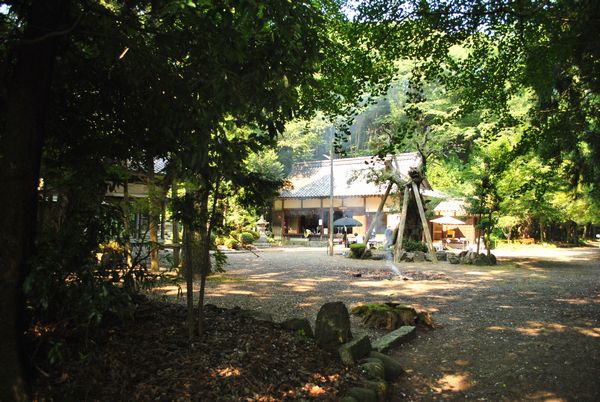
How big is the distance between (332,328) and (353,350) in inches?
12.7

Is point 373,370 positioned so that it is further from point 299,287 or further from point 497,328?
point 299,287

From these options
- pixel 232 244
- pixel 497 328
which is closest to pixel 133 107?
pixel 497 328

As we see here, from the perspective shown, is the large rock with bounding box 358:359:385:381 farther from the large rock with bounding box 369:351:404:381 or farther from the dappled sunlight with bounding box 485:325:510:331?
the dappled sunlight with bounding box 485:325:510:331

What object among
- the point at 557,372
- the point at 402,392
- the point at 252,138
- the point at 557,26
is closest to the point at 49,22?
the point at 252,138

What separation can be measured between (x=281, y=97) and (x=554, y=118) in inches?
278

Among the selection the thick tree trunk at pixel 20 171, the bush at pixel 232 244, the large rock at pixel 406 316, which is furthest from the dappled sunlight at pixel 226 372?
the bush at pixel 232 244

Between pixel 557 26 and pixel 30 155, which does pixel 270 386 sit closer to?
pixel 30 155

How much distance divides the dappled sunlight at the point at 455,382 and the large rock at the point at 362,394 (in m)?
0.98

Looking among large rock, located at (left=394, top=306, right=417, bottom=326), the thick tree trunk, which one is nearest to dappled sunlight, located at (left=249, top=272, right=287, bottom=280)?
large rock, located at (left=394, top=306, right=417, bottom=326)

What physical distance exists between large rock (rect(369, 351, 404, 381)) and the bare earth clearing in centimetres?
11

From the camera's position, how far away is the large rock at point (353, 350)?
412cm

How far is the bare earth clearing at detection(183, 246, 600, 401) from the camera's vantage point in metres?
4.08

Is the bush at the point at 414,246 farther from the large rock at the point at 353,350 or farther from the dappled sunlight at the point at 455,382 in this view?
the large rock at the point at 353,350

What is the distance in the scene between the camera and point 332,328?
437cm
